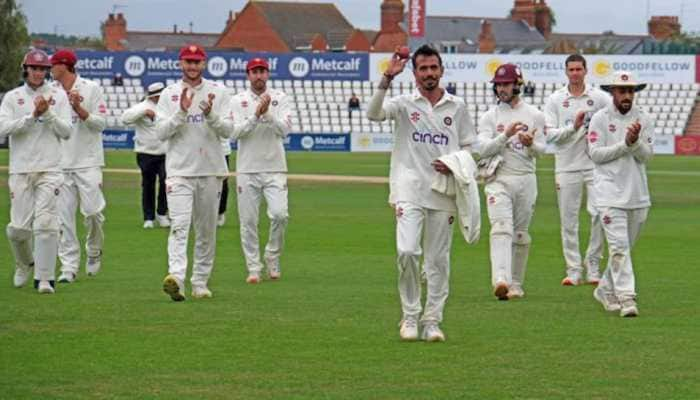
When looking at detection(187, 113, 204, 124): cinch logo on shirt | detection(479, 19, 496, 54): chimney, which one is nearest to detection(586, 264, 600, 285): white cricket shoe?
detection(187, 113, 204, 124): cinch logo on shirt

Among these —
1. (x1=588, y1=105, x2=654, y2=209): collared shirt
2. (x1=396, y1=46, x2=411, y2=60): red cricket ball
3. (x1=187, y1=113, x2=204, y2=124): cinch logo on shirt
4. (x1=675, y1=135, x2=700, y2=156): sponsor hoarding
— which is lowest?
(x1=675, y1=135, x2=700, y2=156): sponsor hoarding

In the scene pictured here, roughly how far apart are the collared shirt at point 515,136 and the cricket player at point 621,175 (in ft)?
4.72

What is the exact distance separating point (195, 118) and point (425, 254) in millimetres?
3811

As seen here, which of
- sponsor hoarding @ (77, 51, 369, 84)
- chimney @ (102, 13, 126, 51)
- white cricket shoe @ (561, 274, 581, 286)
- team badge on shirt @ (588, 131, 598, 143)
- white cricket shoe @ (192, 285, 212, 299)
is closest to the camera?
team badge on shirt @ (588, 131, 598, 143)

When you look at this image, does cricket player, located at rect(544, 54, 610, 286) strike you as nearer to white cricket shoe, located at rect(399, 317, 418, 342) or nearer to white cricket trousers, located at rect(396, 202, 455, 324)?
white cricket trousers, located at rect(396, 202, 455, 324)

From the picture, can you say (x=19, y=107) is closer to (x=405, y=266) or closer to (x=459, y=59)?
(x=405, y=266)

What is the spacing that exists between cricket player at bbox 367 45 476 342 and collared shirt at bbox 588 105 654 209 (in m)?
2.13

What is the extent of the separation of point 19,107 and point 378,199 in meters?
18.9

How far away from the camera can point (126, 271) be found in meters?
19.1

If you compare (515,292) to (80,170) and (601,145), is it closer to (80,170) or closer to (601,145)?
(601,145)

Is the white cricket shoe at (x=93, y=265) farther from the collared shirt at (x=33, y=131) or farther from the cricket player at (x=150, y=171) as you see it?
the cricket player at (x=150, y=171)

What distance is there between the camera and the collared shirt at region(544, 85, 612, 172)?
17875mm

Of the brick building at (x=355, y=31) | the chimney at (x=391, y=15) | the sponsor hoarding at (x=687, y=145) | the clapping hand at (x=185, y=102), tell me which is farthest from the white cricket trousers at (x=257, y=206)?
the chimney at (x=391, y=15)

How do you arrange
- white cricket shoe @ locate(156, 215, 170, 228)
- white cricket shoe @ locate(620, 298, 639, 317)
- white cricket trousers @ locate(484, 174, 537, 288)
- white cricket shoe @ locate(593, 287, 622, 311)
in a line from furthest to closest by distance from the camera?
white cricket shoe @ locate(156, 215, 170, 228) → white cricket trousers @ locate(484, 174, 537, 288) → white cricket shoe @ locate(593, 287, 622, 311) → white cricket shoe @ locate(620, 298, 639, 317)
